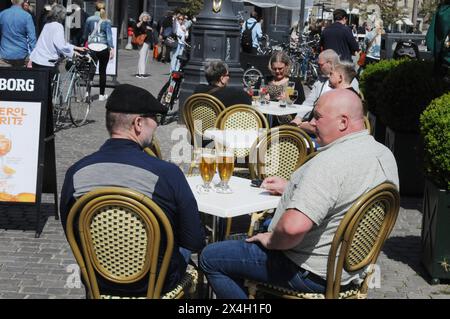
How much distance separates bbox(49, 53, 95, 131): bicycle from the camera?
1191 centimetres

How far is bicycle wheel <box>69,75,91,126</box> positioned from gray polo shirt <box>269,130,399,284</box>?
8.97 meters

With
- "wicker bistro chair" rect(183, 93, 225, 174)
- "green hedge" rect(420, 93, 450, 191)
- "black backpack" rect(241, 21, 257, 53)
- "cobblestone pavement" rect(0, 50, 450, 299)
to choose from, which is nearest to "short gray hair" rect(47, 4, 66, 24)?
"cobblestone pavement" rect(0, 50, 450, 299)

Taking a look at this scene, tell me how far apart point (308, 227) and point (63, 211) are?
112 cm

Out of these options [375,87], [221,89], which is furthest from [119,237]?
[375,87]

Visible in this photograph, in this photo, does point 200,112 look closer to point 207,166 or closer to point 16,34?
point 207,166

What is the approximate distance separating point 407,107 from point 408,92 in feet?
0.69

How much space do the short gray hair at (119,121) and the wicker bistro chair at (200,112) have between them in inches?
158

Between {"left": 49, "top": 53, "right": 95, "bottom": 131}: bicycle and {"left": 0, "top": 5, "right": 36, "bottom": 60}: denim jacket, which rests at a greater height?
{"left": 0, "top": 5, "right": 36, "bottom": 60}: denim jacket

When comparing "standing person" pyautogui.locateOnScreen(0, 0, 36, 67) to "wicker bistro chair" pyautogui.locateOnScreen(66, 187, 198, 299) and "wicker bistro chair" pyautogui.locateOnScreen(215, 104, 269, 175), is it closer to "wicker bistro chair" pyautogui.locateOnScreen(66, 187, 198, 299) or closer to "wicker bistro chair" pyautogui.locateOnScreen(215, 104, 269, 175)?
"wicker bistro chair" pyautogui.locateOnScreen(215, 104, 269, 175)

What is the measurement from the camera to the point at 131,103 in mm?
3578

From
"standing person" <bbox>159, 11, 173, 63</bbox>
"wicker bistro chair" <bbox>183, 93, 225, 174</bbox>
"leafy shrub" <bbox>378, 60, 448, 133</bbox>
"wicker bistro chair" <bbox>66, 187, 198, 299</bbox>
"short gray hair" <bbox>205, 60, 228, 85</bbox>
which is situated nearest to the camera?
"wicker bistro chair" <bbox>66, 187, 198, 299</bbox>

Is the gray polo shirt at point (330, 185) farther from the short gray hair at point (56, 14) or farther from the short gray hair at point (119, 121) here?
the short gray hair at point (56, 14)

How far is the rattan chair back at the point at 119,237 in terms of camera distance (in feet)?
11.0

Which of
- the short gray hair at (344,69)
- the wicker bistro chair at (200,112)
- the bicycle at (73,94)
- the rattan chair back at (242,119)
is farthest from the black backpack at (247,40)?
the rattan chair back at (242,119)
